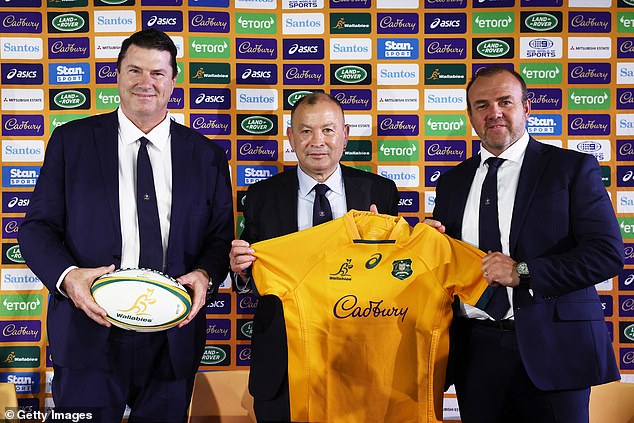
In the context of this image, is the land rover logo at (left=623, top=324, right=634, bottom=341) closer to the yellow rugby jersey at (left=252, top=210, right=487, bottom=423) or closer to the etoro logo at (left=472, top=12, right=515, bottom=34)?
the yellow rugby jersey at (left=252, top=210, right=487, bottom=423)

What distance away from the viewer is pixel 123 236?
2.39 meters

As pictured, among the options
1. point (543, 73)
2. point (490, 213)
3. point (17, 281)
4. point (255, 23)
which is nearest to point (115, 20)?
point (255, 23)

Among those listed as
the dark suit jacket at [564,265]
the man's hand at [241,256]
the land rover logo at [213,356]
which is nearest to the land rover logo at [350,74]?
the dark suit jacket at [564,265]

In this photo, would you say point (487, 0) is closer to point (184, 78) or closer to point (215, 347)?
point (184, 78)

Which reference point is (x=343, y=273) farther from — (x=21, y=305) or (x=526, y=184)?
(x=21, y=305)

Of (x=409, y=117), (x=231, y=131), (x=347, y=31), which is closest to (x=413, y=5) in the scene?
(x=347, y=31)

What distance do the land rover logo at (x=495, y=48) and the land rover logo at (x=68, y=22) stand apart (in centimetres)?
246

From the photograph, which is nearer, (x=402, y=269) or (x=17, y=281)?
(x=402, y=269)

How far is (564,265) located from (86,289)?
1815 millimetres

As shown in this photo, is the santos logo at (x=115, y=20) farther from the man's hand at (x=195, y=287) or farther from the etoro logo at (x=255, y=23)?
the man's hand at (x=195, y=287)

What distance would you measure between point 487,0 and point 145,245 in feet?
8.33

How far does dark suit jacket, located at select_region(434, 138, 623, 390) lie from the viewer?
7.20 ft

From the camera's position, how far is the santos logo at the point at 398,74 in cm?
352

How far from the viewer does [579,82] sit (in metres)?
3.55
